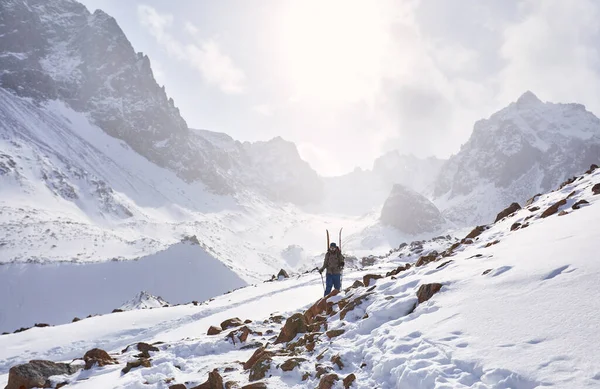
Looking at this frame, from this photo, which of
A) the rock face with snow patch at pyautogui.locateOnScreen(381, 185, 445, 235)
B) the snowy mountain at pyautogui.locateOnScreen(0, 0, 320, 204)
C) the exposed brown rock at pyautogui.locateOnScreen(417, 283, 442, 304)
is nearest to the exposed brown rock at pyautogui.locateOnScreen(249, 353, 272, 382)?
the exposed brown rock at pyautogui.locateOnScreen(417, 283, 442, 304)

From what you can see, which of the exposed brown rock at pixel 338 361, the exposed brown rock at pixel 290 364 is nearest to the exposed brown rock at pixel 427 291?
the exposed brown rock at pixel 338 361

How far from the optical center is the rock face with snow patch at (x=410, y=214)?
146500 mm

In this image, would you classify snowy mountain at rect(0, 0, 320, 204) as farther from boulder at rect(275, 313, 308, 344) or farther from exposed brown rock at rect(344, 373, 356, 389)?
exposed brown rock at rect(344, 373, 356, 389)

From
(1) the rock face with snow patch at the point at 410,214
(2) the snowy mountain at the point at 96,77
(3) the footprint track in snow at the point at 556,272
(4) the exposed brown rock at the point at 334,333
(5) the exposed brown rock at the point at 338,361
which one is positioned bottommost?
(5) the exposed brown rock at the point at 338,361

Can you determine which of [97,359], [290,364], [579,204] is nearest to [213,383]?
[290,364]

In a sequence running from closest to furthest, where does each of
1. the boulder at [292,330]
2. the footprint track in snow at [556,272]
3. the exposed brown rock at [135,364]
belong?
the footprint track in snow at [556,272] < the exposed brown rock at [135,364] < the boulder at [292,330]

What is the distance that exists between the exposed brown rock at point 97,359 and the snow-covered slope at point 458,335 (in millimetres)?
224

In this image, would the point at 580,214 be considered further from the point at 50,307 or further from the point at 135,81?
the point at 135,81

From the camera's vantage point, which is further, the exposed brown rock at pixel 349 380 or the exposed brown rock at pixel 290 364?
the exposed brown rock at pixel 290 364

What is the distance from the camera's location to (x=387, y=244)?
134000 millimetres

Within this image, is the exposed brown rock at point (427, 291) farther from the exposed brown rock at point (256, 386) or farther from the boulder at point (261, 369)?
the exposed brown rock at point (256, 386)

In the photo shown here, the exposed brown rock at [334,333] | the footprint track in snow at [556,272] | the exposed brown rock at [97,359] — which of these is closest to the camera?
the footprint track in snow at [556,272]

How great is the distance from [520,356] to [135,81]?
531 feet

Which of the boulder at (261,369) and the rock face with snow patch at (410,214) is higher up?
the rock face with snow patch at (410,214)
